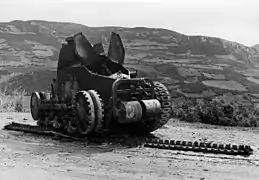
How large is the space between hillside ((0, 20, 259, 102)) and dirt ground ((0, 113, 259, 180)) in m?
16.7

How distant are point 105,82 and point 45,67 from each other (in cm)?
2755

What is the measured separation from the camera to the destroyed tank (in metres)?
10.9

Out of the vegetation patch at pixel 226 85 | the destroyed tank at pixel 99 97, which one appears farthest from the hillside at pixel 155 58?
the destroyed tank at pixel 99 97

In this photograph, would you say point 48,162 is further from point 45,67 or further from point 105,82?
point 45,67

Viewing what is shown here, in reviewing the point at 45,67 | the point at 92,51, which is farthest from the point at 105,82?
the point at 45,67

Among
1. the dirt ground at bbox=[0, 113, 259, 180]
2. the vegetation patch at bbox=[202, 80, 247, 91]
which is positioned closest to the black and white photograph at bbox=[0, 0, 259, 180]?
the dirt ground at bbox=[0, 113, 259, 180]

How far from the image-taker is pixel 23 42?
A: 44.8 meters

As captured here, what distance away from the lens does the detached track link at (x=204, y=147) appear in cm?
932

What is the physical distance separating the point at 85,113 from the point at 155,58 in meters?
27.8

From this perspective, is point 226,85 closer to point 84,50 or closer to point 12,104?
point 12,104

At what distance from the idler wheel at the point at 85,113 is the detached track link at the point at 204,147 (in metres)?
1.49

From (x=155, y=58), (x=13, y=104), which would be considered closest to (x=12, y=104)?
(x=13, y=104)

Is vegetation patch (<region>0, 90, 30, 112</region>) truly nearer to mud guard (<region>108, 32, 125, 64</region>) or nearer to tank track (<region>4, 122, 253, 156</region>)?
mud guard (<region>108, 32, 125, 64</region>)

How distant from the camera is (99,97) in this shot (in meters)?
11.4
